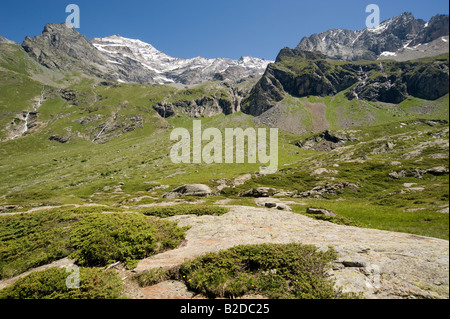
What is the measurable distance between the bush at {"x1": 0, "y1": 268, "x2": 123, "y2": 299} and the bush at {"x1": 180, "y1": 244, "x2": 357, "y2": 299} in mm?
3151

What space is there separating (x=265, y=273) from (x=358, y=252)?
456cm

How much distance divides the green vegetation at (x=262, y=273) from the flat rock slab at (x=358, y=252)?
74 centimetres

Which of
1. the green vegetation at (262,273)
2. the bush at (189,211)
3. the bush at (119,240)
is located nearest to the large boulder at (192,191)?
the bush at (189,211)

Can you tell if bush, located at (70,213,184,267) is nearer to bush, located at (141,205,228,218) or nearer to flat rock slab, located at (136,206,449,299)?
flat rock slab, located at (136,206,449,299)

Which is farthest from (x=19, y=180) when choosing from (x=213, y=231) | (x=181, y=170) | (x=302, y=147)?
(x=302, y=147)

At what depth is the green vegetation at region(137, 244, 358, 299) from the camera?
8258mm

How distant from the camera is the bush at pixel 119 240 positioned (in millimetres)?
12297

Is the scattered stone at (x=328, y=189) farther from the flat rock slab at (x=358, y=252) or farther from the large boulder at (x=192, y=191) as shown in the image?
the flat rock slab at (x=358, y=252)

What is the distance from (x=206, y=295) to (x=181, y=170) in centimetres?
11022

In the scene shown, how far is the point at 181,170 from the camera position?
116688mm

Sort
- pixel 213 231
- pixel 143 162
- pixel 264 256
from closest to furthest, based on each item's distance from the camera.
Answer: pixel 264 256 → pixel 213 231 → pixel 143 162

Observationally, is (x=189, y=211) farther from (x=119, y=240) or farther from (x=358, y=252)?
(x=358, y=252)

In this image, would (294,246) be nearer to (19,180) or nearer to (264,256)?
(264,256)

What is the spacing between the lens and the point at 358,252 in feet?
32.7
